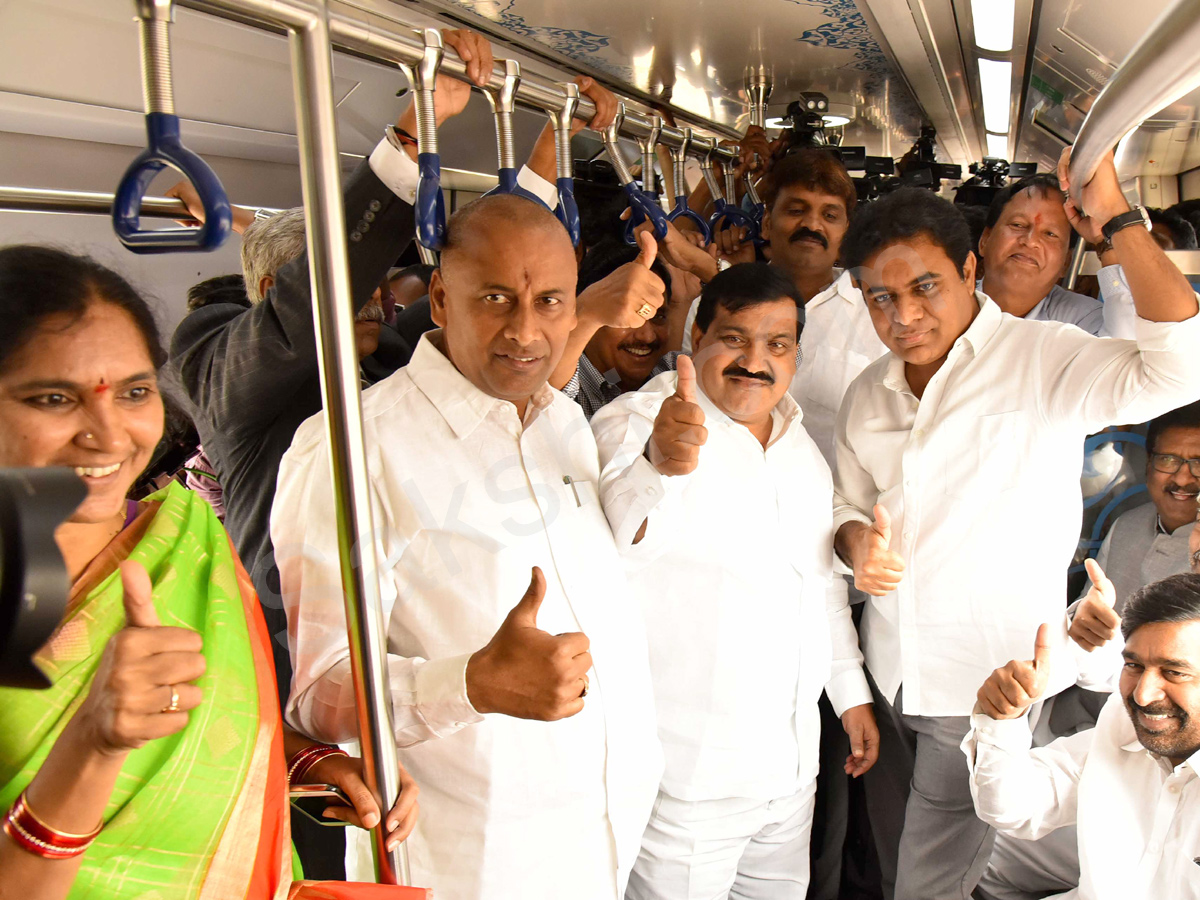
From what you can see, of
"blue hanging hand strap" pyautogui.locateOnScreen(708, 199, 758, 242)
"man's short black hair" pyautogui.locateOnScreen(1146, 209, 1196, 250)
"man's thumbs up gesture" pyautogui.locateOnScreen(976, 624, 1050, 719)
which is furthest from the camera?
"man's short black hair" pyautogui.locateOnScreen(1146, 209, 1196, 250)

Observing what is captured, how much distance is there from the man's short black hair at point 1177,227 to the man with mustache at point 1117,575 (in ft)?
2.30

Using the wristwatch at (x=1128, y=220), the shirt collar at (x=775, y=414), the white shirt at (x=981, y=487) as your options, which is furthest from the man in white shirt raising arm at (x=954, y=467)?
the wristwatch at (x=1128, y=220)

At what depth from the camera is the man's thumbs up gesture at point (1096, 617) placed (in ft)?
5.52

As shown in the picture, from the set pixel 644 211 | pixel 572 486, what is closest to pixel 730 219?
pixel 644 211

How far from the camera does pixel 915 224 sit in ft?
5.68

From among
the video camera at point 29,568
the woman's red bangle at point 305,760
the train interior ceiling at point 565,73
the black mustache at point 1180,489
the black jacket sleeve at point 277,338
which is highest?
the train interior ceiling at point 565,73

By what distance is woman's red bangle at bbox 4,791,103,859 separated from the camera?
26.5 inches

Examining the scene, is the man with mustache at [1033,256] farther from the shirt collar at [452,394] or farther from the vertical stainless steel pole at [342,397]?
the vertical stainless steel pole at [342,397]

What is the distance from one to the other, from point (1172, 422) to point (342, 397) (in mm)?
1739

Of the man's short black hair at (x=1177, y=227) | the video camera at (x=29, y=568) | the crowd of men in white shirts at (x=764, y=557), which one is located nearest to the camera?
the video camera at (x=29, y=568)

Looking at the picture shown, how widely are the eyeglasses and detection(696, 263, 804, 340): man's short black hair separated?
816mm

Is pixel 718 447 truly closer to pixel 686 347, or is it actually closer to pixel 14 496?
pixel 686 347

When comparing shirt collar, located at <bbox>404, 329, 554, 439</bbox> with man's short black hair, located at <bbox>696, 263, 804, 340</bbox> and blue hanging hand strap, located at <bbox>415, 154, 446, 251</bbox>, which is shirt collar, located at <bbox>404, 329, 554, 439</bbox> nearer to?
blue hanging hand strap, located at <bbox>415, 154, 446, 251</bbox>

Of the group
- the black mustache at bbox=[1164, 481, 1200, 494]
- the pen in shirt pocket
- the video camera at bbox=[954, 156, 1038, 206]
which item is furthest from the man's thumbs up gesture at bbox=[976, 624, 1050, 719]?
the video camera at bbox=[954, 156, 1038, 206]
